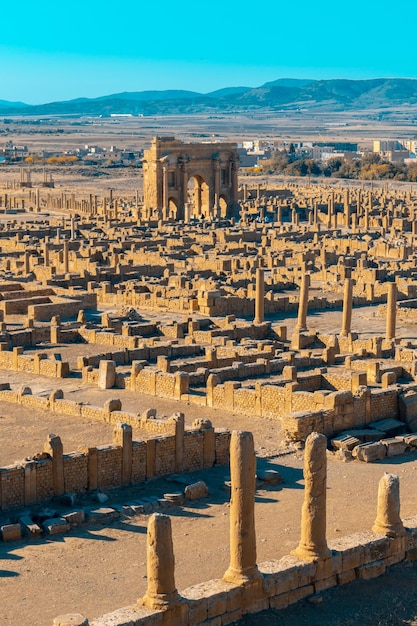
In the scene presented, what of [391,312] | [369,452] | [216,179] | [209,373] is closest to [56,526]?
[369,452]

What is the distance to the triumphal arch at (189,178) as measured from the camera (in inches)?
2899

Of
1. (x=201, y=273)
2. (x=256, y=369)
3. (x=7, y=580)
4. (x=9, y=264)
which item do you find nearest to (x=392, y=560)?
(x=7, y=580)

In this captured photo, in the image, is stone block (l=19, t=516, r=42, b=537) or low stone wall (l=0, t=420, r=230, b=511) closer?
stone block (l=19, t=516, r=42, b=537)

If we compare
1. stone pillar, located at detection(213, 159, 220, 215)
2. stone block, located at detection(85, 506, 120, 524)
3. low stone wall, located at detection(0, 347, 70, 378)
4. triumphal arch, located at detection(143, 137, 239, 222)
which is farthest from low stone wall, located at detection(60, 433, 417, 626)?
stone pillar, located at detection(213, 159, 220, 215)

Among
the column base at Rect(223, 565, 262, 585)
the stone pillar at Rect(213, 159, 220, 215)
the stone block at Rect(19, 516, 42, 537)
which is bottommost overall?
the stone block at Rect(19, 516, 42, 537)

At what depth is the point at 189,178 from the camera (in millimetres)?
76188

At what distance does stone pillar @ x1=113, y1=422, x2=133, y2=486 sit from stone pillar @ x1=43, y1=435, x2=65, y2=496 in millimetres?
1052

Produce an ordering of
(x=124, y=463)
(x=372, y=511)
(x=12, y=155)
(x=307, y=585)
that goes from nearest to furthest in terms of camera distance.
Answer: (x=307, y=585) < (x=372, y=511) < (x=124, y=463) < (x=12, y=155)

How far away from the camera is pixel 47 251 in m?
49.6

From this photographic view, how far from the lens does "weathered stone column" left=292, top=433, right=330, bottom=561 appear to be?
1506cm

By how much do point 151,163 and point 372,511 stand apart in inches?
2233

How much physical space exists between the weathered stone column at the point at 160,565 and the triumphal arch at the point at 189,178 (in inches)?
2287

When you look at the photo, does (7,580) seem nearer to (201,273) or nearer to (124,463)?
(124,463)

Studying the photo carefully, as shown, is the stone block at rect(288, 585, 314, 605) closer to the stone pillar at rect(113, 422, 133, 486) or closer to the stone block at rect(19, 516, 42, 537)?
the stone block at rect(19, 516, 42, 537)
